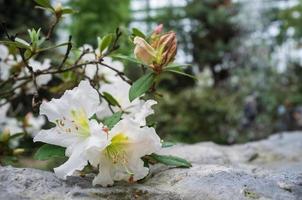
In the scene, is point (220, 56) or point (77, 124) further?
point (220, 56)

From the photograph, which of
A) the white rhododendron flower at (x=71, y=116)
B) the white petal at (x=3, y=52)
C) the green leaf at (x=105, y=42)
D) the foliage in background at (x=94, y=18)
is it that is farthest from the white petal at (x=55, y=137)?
the foliage in background at (x=94, y=18)

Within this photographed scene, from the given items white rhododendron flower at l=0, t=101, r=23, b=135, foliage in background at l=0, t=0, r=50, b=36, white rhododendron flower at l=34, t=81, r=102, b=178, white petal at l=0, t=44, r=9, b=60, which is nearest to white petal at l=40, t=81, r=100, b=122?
white rhododendron flower at l=34, t=81, r=102, b=178

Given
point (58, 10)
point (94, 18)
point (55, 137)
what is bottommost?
point (55, 137)

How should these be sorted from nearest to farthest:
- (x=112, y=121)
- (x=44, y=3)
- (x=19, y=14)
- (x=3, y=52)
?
(x=112, y=121), (x=44, y=3), (x=3, y=52), (x=19, y=14)

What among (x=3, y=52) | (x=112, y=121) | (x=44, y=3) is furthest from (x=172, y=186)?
(x=3, y=52)

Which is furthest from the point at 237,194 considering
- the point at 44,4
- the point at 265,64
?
the point at 265,64

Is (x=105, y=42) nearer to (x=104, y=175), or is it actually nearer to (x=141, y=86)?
(x=141, y=86)

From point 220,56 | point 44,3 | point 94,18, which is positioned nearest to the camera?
point 44,3
